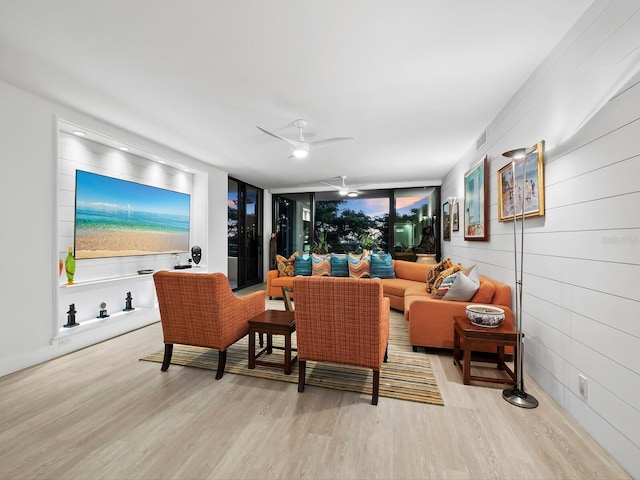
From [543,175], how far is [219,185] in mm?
5169

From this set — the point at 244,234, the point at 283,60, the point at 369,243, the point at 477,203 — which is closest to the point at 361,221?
the point at 369,243

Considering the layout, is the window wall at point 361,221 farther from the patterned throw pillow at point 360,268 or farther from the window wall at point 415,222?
the patterned throw pillow at point 360,268

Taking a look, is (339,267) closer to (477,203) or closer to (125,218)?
(477,203)

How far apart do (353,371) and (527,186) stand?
7.25ft

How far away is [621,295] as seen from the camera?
156 centimetres

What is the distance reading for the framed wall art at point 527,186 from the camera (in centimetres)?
234

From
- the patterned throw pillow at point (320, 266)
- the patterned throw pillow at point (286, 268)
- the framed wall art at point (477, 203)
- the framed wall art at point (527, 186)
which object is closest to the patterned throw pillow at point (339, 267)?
the patterned throw pillow at point (320, 266)

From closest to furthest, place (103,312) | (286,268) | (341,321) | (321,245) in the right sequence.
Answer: (341,321) < (103,312) < (286,268) < (321,245)

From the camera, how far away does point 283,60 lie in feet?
7.70

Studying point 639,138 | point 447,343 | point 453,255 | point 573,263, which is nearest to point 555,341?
point 573,263

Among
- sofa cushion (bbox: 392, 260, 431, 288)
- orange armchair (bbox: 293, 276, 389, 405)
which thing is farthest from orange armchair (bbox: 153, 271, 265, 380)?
sofa cushion (bbox: 392, 260, 431, 288)

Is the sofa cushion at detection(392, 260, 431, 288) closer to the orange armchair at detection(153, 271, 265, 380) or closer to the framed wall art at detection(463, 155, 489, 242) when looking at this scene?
the framed wall art at detection(463, 155, 489, 242)

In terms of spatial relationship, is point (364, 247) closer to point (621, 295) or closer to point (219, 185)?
point (219, 185)

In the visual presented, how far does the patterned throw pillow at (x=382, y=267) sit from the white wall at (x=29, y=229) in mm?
4347
